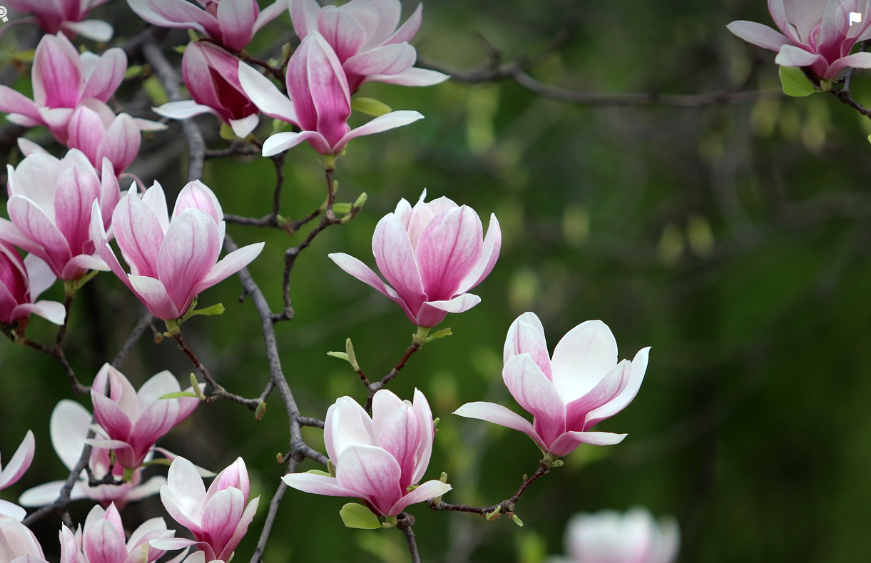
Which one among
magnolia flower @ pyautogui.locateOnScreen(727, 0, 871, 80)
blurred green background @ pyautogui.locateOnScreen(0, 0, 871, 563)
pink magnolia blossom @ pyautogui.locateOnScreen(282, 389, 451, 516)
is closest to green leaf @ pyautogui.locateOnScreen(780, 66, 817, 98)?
magnolia flower @ pyautogui.locateOnScreen(727, 0, 871, 80)

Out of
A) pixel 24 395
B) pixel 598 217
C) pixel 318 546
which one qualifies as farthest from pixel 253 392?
pixel 598 217

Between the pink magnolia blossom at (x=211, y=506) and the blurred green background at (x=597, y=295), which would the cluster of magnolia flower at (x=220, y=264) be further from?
the blurred green background at (x=597, y=295)

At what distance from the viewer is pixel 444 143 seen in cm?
209

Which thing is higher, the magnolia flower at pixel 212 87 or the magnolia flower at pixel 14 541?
the magnolia flower at pixel 212 87

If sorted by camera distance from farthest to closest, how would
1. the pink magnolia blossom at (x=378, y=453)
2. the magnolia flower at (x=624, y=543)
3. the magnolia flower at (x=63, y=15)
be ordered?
the magnolia flower at (x=624, y=543), the magnolia flower at (x=63, y=15), the pink magnolia blossom at (x=378, y=453)

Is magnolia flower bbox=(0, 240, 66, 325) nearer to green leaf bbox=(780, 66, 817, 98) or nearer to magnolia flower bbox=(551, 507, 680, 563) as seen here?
green leaf bbox=(780, 66, 817, 98)

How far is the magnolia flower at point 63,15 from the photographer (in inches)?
27.7

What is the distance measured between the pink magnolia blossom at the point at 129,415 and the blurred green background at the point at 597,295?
0.46 metres

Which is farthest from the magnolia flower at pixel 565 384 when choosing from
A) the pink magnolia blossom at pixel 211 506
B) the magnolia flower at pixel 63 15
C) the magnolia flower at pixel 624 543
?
the magnolia flower at pixel 624 543

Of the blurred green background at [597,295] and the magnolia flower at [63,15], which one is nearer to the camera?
the magnolia flower at [63,15]

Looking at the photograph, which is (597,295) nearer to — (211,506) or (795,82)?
(795,82)

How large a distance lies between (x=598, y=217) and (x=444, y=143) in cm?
108

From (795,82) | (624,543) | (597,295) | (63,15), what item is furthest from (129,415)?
(597,295)

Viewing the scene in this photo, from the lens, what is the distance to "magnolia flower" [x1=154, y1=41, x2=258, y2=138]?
23.2 inches
